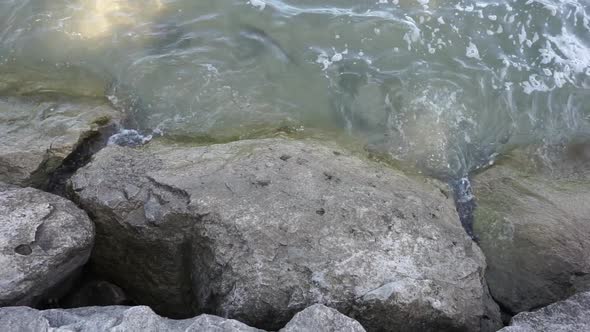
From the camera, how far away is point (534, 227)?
441 cm

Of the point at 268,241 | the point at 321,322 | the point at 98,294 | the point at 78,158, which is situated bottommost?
the point at 98,294

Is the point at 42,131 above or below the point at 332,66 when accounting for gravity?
below

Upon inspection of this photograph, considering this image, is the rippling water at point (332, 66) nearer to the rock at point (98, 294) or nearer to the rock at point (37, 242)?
the rock at point (98, 294)

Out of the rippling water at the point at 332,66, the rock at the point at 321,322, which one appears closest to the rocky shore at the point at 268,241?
the rock at the point at 321,322

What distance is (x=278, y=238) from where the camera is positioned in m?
3.74

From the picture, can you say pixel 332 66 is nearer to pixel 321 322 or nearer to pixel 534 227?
pixel 534 227

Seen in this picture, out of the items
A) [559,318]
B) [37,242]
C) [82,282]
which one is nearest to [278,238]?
[37,242]

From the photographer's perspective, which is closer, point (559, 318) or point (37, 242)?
point (559, 318)

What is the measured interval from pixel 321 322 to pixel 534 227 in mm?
2198

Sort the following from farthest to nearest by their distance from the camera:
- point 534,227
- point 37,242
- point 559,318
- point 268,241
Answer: point 534,227, point 268,241, point 37,242, point 559,318

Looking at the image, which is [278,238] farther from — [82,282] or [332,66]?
[332,66]

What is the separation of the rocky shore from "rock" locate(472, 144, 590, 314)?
0.01 meters

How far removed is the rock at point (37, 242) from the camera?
3.31 m

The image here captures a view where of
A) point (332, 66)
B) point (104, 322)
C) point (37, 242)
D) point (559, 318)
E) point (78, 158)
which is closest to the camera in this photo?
point (104, 322)
